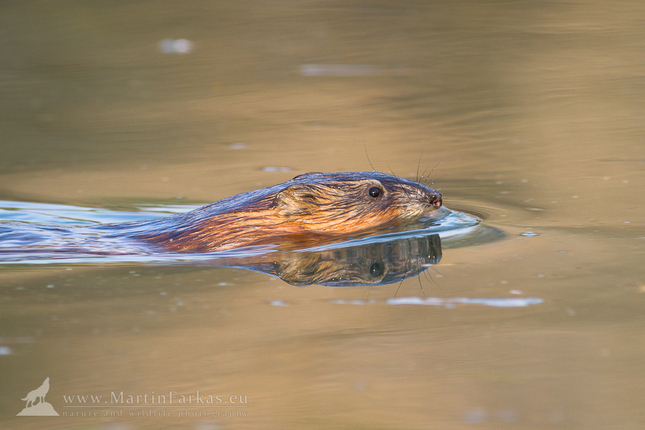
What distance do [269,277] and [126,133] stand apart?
490cm

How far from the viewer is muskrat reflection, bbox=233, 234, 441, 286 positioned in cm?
410

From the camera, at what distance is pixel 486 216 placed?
5.36 m

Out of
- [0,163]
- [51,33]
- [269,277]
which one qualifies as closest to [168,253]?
[269,277]

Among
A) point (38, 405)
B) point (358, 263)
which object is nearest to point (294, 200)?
point (358, 263)

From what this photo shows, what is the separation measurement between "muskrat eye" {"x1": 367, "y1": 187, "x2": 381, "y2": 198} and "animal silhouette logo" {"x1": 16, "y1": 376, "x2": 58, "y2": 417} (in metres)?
2.60

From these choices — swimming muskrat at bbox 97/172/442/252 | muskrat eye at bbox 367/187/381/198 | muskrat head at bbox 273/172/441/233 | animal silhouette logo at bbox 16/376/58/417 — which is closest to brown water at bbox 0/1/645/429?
animal silhouette logo at bbox 16/376/58/417

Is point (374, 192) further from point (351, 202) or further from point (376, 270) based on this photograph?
point (376, 270)

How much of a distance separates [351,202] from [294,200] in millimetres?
399

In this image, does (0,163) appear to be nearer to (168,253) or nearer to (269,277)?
(168,253)

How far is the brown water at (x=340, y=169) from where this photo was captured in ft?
9.34

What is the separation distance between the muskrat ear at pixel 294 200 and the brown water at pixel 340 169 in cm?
72

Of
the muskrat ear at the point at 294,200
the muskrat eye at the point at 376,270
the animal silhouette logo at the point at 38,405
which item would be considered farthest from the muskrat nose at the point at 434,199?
the animal silhouette logo at the point at 38,405

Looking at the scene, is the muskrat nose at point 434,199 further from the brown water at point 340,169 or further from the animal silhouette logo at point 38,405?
the animal silhouette logo at point 38,405

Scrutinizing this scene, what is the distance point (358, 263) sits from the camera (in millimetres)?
4363
